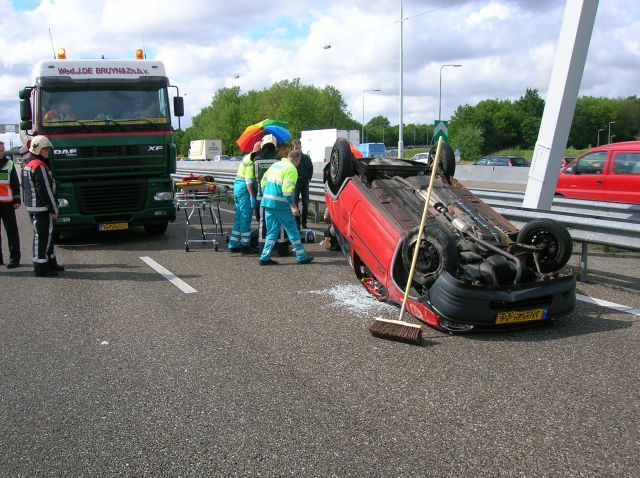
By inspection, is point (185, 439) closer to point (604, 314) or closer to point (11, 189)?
point (604, 314)

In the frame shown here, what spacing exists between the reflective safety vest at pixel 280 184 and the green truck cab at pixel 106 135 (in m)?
3.24

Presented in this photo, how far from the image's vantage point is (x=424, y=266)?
547 centimetres

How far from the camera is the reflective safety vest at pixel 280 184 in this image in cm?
805

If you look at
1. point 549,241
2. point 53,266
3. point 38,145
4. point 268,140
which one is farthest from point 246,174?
point 549,241

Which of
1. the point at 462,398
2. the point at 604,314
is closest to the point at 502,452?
the point at 462,398

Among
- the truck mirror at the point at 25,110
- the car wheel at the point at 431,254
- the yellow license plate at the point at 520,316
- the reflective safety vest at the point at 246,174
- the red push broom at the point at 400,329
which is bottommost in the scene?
the red push broom at the point at 400,329

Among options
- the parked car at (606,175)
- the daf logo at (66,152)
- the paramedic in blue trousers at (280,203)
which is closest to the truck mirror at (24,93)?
the daf logo at (66,152)

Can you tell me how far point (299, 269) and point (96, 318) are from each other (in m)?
2.90

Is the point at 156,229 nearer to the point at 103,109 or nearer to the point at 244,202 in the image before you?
the point at 103,109

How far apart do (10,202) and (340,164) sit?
4999mm

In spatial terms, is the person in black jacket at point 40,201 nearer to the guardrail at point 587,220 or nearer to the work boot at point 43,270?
the work boot at point 43,270

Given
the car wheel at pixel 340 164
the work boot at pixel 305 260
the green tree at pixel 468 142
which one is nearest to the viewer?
the car wheel at pixel 340 164

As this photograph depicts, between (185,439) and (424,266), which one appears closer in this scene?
(185,439)

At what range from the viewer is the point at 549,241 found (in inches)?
222
